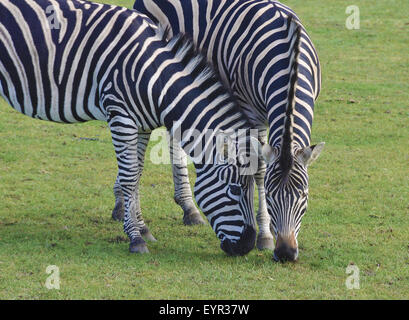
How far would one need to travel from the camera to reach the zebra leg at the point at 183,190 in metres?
10.5

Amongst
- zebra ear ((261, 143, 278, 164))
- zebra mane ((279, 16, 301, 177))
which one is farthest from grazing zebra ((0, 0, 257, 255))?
zebra mane ((279, 16, 301, 177))

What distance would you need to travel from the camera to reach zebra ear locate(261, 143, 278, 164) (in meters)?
7.93

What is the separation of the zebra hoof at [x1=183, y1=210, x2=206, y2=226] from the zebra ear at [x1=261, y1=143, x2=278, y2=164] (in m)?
2.68

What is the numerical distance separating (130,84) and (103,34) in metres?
0.85

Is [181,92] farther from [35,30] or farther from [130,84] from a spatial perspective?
[35,30]

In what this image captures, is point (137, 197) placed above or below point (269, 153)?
below

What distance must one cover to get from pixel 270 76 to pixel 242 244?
198 centimetres

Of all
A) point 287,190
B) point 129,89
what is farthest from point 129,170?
point 287,190

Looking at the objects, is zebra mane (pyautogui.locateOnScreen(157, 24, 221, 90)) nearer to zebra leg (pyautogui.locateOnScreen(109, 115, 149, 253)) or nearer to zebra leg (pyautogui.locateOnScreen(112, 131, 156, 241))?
zebra leg (pyautogui.locateOnScreen(109, 115, 149, 253))

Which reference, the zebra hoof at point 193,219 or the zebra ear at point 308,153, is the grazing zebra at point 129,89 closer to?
the zebra ear at point 308,153

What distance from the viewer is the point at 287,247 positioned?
7.96 meters

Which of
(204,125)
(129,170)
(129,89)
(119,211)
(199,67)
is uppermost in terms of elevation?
(199,67)

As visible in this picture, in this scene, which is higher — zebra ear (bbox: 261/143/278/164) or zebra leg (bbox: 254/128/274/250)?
zebra ear (bbox: 261/143/278/164)

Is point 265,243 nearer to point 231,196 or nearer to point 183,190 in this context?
point 231,196
